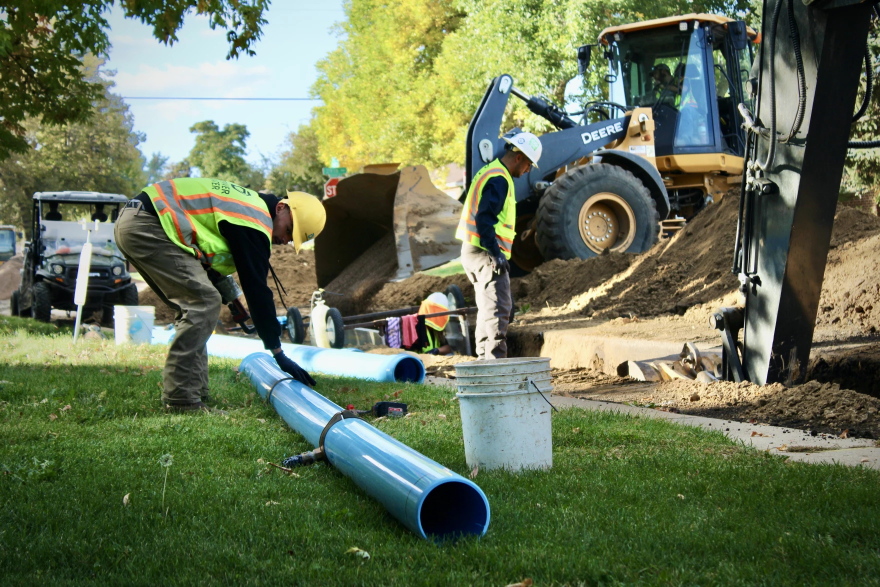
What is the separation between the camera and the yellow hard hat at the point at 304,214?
547cm

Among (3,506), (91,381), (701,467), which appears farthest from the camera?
(91,381)

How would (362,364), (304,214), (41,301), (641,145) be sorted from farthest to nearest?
(41,301) → (641,145) → (362,364) → (304,214)

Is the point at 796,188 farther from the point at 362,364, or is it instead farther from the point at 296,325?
the point at 296,325

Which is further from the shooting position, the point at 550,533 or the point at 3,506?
the point at 3,506

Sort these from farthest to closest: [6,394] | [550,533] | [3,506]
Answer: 1. [6,394]
2. [3,506]
3. [550,533]

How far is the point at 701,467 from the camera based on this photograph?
3.59m

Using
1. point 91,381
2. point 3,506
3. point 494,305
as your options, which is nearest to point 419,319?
point 494,305

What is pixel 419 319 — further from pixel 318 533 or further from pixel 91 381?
pixel 318 533

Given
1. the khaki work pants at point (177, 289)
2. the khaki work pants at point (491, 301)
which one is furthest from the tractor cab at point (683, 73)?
the khaki work pants at point (177, 289)

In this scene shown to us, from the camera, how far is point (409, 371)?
7289mm

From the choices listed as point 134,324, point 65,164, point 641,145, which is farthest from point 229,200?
point 65,164

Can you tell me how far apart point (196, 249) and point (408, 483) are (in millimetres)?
3173

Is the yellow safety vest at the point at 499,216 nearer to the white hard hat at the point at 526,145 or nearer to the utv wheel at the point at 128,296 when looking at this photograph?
the white hard hat at the point at 526,145

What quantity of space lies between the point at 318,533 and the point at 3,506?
1353mm
